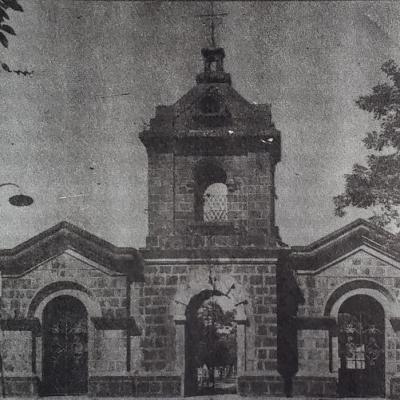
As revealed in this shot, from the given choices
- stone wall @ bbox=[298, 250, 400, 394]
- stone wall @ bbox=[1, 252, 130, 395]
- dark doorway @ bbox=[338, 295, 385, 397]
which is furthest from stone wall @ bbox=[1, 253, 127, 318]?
dark doorway @ bbox=[338, 295, 385, 397]

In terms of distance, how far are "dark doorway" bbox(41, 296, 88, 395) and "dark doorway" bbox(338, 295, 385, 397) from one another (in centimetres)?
673

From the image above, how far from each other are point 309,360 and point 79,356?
594 cm

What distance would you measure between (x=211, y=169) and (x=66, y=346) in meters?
5.97

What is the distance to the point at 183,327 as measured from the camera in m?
17.8

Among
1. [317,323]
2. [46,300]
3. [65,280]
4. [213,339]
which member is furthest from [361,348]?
[46,300]

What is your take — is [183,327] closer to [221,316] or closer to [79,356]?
[79,356]

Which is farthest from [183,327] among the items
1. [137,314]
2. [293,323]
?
[293,323]

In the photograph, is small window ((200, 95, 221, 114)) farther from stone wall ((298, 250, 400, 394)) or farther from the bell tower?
stone wall ((298, 250, 400, 394))

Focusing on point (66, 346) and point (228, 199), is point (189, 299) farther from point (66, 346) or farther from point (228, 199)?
point (66, 346)

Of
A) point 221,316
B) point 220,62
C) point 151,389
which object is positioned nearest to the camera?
point 151,389

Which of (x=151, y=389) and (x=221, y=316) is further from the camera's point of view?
(x=221, y=316)

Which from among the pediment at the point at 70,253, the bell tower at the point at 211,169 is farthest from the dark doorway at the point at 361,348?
the pediment at the point at 70,253

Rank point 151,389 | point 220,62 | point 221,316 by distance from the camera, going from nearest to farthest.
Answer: point 151,389 < point 220,62 < point 221,316

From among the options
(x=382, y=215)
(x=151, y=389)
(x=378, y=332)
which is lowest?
(x=151, y=389)
